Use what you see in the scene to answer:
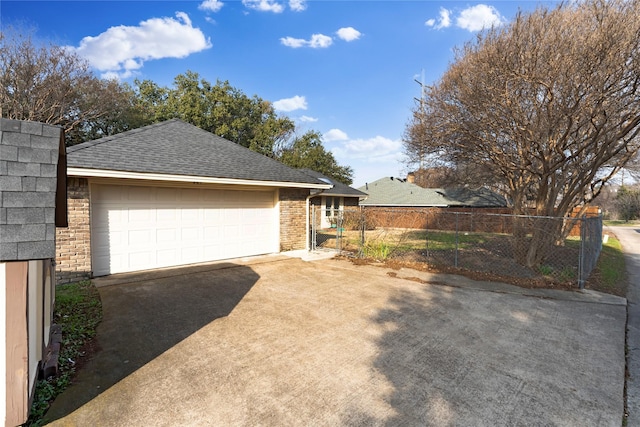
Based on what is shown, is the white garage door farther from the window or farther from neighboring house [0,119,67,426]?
the window

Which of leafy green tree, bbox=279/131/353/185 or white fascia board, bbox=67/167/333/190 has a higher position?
leafy green tree, bbox=279/131/353/185

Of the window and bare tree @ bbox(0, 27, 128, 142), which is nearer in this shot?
bare tree @ bbox(0, 27, 128, 142)

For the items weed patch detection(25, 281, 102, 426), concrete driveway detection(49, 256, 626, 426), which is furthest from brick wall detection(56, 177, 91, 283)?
concrete driveway detection(49, 256, 626, 426)

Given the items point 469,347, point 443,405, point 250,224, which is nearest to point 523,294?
point 469,347

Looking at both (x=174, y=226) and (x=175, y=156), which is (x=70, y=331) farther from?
(x=175, y=156)

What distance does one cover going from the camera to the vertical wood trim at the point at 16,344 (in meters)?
2.29

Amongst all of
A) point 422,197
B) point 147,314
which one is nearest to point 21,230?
point 147,314

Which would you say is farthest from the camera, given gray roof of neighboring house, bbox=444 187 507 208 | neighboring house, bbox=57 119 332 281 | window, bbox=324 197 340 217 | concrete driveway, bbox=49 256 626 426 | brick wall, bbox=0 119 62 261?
gray roof of neighboring house, bbox=444 187 507 208

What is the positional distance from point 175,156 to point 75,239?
10.1 ft

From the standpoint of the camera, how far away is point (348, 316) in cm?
510

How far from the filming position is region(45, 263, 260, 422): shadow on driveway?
321 centimetres

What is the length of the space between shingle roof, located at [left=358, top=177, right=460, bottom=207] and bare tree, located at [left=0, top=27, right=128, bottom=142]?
20.3 meters

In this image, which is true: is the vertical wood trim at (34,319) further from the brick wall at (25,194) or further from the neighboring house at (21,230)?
the brick wall at (25,194)

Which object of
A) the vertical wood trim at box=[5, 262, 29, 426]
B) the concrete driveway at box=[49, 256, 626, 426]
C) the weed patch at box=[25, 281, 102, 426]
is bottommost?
the concrete driveway at box=[49, 256, 626, 426]
